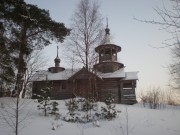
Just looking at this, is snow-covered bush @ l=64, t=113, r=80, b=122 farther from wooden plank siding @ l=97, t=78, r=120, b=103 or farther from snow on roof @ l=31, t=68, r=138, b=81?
snow on roof @ l=31, t=68, r=138, b=81

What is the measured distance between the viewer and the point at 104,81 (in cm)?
2752

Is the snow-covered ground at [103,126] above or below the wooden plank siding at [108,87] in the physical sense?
below

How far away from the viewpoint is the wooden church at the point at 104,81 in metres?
26.1

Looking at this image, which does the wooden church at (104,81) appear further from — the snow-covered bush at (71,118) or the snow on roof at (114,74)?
the snow-covered bush at (71,118)

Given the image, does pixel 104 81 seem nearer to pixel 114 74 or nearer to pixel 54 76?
pixel 114 74

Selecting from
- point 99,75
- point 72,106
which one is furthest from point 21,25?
point 99,75

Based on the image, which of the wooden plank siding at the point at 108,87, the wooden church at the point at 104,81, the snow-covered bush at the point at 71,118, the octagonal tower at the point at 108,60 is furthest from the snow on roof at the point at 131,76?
the snow-covered bush at the point at 71,118

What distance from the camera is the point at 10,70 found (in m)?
14.6

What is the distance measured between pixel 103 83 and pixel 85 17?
9710 mm

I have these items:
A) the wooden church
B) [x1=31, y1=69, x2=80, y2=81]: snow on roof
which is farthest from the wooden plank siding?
[x1=31, y1=69, x2=80, y2=81]: snow on roof

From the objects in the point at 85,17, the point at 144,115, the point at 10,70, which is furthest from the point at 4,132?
the point at 85,17

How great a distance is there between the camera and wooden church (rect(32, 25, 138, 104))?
85.7ft

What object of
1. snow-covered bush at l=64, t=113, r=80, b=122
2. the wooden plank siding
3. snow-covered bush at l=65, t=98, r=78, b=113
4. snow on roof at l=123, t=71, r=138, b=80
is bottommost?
snow-covered bush at l=64, t=113, r=80, b=122

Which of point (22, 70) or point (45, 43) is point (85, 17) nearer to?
point (45, 43)
